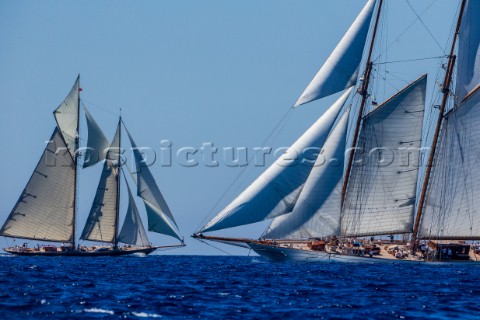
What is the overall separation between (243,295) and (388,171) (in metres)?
29.2

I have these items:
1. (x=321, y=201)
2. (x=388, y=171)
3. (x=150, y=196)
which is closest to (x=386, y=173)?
(x=388, y=171)

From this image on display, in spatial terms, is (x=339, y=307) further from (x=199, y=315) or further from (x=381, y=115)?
(x=381, y=115)

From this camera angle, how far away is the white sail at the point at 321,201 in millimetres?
59000

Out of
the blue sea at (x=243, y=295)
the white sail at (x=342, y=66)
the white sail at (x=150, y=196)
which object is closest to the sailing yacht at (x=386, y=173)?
the white sail at (x=342, y=66)

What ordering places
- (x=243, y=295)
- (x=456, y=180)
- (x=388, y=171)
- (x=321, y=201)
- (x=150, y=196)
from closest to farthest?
(x=243, y=295)
(x=321, y=201)
(x=456, y=180)
(x=388, y=171)
(x=150, y=196)

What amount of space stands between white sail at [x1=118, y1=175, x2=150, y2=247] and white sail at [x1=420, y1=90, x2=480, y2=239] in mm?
32451

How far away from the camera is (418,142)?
214 ft

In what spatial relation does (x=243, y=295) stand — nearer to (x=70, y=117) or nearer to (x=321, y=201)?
(x=321, y=201)

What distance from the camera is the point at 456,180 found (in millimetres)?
64250

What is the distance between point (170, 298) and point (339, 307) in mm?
6696

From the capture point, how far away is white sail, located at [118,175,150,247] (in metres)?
88.7

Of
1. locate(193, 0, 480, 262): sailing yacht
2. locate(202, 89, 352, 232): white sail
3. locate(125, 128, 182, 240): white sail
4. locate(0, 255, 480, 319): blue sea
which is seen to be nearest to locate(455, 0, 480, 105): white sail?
locate(193, 0, 480, 262): sailing yacht

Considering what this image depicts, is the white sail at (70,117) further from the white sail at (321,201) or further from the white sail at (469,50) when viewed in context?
the white sail at (469,50)

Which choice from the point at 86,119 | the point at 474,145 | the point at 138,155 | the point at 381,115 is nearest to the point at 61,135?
the point at 86,119
